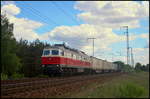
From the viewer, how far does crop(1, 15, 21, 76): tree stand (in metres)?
39.8

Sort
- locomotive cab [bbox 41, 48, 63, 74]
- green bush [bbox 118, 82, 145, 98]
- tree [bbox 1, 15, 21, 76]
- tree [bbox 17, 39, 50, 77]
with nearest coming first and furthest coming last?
green bush [bbox 118, 82, 145, 98]
locomotive cab [bbox 41, 48, 63, 74]
tree [bbox 1, 15, 21, 76]
tree [bbox 17, 39, 50, 77]

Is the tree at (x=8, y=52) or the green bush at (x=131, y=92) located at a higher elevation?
the tree at (x=8, y=52)

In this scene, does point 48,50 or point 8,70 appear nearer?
point 48,50

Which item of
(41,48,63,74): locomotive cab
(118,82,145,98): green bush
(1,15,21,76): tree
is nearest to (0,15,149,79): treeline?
(1,15,21,76): tree

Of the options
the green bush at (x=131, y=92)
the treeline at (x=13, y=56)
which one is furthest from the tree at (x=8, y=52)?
the green bush at (x=131, y=92)

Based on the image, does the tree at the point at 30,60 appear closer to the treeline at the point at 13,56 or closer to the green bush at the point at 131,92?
the treeline at the point at 13,56

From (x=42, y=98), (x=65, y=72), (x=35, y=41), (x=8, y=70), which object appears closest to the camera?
(x=42, y=98)

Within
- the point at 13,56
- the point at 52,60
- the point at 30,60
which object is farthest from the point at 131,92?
the point at 30,60

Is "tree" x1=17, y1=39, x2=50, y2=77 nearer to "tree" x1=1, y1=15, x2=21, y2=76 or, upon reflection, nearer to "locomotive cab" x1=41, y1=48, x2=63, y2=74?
"tree" x1=1, y1=15, x2=21, y2=76

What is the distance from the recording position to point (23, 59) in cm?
5081

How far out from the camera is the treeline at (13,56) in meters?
40.0

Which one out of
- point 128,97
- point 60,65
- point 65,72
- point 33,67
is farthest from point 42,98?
point 33,67

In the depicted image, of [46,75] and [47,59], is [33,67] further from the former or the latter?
[47,59]

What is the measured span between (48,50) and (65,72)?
3763mm
